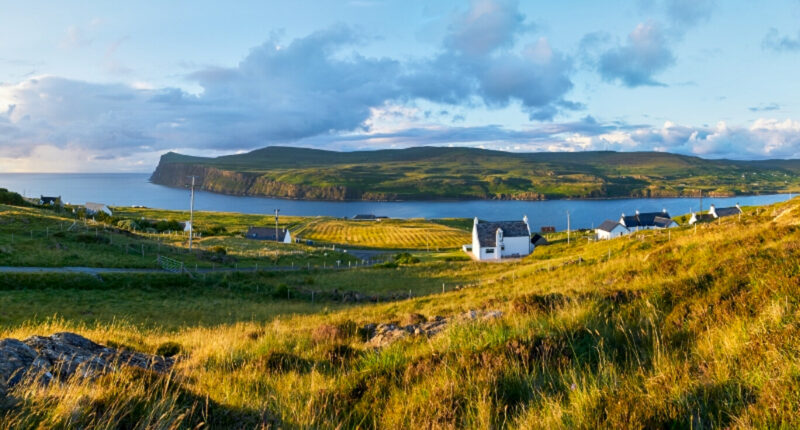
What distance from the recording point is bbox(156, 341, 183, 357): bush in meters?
9.65

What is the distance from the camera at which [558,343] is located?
6227 millimetres

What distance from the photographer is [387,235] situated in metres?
122

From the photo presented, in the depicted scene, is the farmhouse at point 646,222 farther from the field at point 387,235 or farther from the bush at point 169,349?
the bush at point 169,349

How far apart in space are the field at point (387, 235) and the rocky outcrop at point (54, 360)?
98.1 m

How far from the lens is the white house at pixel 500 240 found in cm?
8308

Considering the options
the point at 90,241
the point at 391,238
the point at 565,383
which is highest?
the point at 565,383

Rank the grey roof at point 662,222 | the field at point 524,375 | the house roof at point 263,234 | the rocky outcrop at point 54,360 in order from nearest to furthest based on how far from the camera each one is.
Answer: the field at point 524,375 → the rocky outcrop at point 54,360 → the grey roof at point 662,222 → the house roof at point 263,234

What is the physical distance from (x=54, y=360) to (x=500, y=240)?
268 feet

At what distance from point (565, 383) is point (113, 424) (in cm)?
456

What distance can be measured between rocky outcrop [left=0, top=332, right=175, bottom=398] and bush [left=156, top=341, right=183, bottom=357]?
4.85 feet

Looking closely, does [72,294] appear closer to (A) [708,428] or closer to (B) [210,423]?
(B) [210,423]

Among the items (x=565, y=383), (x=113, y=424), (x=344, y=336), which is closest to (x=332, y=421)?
(x=113, y=424)

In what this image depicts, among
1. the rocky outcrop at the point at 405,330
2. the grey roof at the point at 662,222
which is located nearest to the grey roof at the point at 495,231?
the grey roof at the point at 662,222

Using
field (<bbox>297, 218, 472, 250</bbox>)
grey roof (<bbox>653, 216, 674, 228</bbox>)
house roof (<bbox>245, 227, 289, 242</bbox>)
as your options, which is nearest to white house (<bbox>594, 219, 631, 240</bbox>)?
grey roof (<bbox>653, 216, 674, 228</bbox>)
